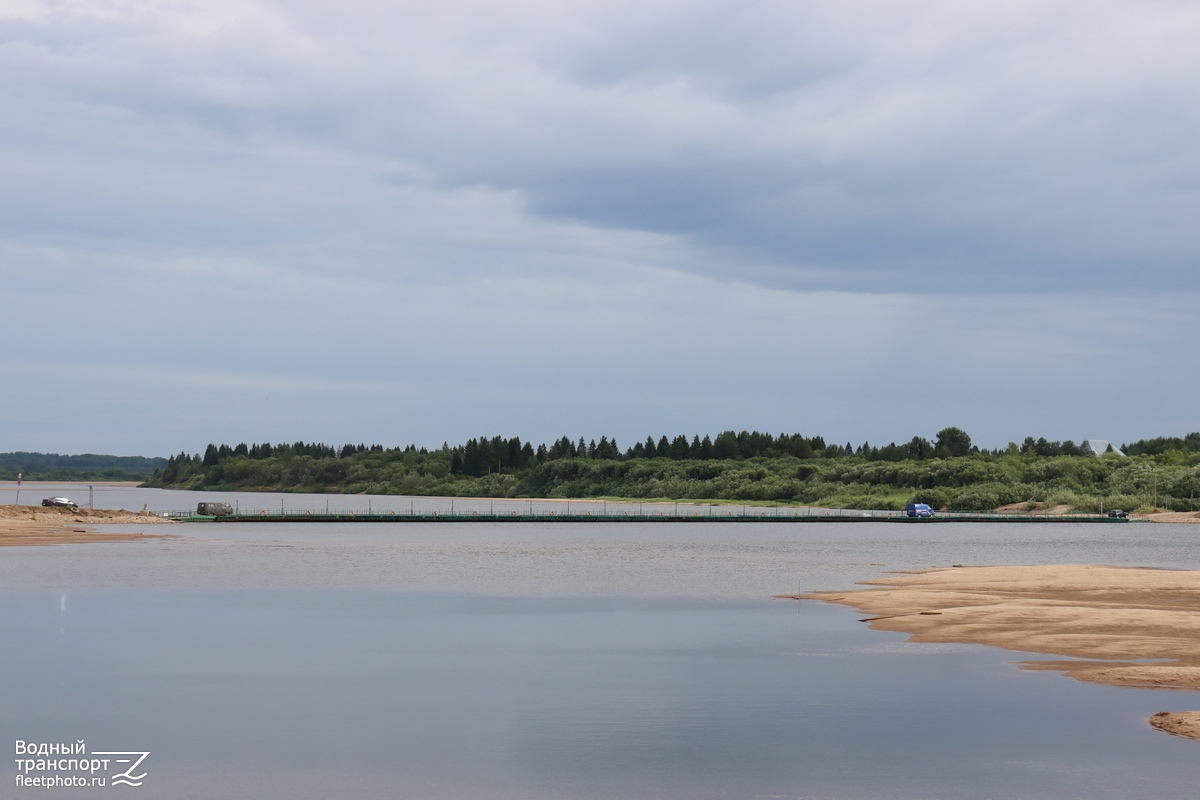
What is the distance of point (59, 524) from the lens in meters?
107

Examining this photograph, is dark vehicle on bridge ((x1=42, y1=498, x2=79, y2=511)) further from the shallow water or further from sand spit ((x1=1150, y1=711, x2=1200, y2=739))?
sand spit ((x1=1150, y1=711, x2=1200, y2=739))

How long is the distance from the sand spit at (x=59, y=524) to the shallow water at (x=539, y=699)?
35.2 m

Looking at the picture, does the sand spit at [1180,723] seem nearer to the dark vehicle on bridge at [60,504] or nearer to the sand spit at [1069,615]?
the sand spit at [1069,615]

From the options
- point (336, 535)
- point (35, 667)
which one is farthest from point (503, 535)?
point (35, 667)

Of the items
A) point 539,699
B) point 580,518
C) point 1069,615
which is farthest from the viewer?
point 580,518

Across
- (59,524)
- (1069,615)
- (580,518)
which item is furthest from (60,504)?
(1069,615)

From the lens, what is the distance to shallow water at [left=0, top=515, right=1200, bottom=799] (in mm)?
18938

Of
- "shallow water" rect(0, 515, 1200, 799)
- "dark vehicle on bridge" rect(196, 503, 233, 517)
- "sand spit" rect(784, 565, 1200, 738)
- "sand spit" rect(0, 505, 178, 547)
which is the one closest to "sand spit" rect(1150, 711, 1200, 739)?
"sand spit" rect(784, 565, 1200, 738)

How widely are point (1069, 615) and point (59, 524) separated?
318 ft

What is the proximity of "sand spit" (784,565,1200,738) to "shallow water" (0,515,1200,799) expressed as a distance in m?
1.74

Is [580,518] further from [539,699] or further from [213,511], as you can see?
[539,699]

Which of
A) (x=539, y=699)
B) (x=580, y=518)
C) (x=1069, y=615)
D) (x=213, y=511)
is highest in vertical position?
(x=213, y=511)

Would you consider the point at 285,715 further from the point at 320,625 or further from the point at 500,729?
the point at 320,625

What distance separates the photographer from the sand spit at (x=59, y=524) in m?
88.1
